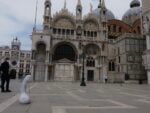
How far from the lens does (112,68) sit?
59.4 metres

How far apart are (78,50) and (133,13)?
36.7 m

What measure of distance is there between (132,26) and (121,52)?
24.7 meters

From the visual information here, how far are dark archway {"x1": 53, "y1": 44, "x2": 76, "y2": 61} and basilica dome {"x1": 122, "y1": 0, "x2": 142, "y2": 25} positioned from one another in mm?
31554

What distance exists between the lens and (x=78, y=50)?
5662 centimetres

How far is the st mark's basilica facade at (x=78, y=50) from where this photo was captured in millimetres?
52406

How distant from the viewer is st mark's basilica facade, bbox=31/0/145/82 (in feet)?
172

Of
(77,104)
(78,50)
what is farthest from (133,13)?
(77,104)

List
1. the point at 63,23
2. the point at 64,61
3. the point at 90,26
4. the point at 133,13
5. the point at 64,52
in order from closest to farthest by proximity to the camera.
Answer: the point at 64,61 < the point at 64,52 < the point at 63,23 < the point at 90,26 < the point at 133,13

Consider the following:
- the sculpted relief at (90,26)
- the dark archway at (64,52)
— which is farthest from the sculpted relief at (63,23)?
the dark archway at (64,52)

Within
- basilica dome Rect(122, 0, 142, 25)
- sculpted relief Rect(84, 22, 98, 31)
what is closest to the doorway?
sculpted relief Rect(84, 22, 98, 31)

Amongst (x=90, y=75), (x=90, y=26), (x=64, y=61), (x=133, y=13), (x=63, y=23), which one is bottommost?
(x=90, y=75)

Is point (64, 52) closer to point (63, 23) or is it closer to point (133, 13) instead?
point (63, 23)

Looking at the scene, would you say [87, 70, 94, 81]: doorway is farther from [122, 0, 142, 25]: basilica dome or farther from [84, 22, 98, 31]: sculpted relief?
[122, 0, 142, 25]: basilica dome

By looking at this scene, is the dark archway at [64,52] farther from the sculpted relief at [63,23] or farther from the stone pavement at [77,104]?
the stone pavement at [77,104]
